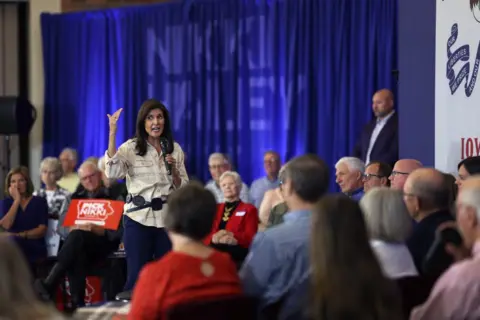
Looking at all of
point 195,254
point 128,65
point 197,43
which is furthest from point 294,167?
point 128,65

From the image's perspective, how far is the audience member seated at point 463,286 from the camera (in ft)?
10.0

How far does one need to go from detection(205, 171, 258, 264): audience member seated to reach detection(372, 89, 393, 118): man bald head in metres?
1.94

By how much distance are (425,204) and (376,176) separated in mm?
1831

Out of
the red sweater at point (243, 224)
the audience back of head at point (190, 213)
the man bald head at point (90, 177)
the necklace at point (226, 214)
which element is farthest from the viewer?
the man bald head at point (90, 177)

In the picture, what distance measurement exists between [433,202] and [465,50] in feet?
7.97

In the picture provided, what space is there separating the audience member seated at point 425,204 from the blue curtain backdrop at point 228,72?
4576 millimetres

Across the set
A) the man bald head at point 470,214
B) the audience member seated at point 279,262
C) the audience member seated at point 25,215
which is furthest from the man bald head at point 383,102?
the man bald head at point 470,214

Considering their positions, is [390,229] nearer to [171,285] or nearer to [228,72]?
[171,285]

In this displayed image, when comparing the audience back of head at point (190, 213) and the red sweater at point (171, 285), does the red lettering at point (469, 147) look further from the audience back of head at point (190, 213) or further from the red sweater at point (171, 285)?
the red sweater at point (171, 285)

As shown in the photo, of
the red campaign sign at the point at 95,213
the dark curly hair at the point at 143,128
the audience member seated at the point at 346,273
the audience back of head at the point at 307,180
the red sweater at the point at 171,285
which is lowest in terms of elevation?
the red campaign sign at the point at 95,213

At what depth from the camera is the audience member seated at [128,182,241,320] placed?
3.25 metres

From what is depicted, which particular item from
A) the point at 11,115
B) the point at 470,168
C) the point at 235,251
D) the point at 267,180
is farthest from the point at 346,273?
the point at 11,115

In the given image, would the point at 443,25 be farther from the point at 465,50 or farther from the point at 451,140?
the point at 451,140

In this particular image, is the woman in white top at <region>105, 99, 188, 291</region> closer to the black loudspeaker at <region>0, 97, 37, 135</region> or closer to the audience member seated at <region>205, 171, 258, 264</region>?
the audience member seated at <region>205, 171, 258, 264</region>
